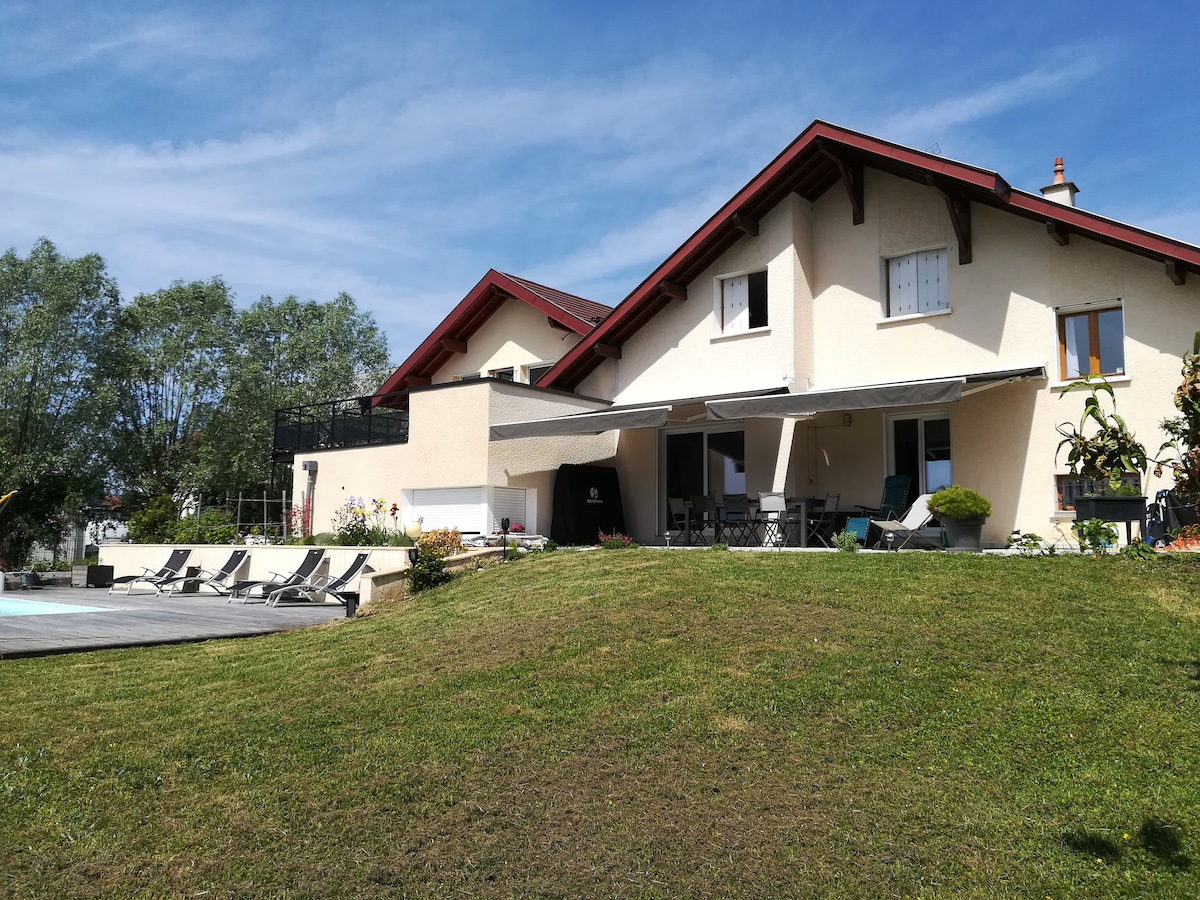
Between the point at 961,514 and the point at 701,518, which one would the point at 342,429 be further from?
the point at 961,514

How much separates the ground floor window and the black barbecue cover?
6.46 m

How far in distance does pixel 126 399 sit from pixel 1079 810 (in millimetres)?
42138

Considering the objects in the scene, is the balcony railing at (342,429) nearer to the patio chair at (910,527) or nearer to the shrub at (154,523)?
the shrub at (154,523)

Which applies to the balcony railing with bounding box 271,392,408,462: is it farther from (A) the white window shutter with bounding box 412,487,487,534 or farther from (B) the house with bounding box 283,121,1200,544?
(A) the white window shutter with bounding box 412,487,487,534

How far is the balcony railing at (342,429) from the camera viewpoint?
2350 cm

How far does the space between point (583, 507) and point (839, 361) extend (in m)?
6.54

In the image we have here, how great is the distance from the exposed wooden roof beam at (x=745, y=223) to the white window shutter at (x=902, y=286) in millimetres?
3088

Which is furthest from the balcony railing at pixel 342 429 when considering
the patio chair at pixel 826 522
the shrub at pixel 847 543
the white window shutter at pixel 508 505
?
the shrub at pixel 847 543

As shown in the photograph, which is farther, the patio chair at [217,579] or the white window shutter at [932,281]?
the patio chair at [217,579]

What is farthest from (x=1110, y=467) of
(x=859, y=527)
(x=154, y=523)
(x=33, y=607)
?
(x=154, y=523)

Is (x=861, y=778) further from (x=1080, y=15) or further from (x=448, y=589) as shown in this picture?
(x=1080, y=15)

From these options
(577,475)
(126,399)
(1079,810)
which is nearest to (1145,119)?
(577,475)

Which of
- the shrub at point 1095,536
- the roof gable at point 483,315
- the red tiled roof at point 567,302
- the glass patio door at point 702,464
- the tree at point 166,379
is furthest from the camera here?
the tree at point 166,379

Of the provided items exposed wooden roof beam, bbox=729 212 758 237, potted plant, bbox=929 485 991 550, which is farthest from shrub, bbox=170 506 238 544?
potted plant, bbox=929 485 991 550
